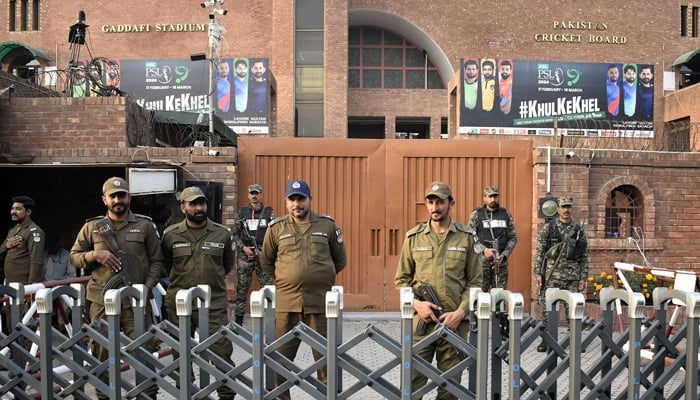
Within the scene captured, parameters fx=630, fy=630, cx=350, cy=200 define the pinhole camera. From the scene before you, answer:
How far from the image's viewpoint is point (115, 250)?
5203 millimetres

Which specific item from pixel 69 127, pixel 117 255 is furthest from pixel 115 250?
pixel 69 127

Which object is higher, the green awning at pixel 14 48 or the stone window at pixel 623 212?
the green awning at pixel 14 48

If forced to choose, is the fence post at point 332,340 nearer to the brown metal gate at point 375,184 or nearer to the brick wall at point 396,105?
the brown metal gate at point 375,184

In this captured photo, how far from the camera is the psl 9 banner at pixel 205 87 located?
917 inches

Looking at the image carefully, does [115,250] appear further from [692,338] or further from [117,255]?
[692,338]

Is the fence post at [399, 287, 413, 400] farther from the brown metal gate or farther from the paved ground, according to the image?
the brown metal gate

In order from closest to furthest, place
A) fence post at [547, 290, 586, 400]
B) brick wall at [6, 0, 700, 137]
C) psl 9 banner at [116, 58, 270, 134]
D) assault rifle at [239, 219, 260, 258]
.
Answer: fence post at [547, 290, 586, 400] → assault rifle at [239, 219, 260, 258] → psl 9 banner at [116, 58, 270, 134] → brick wall at [6, 0, 700, 137]

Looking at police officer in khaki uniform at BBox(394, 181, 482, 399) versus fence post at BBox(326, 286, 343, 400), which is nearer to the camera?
fence post at BBox(326, 286, 343, 400)

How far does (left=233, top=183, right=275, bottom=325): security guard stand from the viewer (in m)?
8.20

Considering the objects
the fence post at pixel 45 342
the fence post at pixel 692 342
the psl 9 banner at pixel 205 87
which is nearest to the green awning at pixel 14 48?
the psl 9 banner at pixel 205 87

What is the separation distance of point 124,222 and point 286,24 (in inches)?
870

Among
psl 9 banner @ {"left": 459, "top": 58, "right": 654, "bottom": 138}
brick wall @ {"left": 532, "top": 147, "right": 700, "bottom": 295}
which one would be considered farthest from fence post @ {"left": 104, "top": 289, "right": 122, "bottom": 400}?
psl 9 banner @ {"left": 459, "top": 58, "right": 654, "bottom": 138}

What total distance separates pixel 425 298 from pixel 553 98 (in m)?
19.7

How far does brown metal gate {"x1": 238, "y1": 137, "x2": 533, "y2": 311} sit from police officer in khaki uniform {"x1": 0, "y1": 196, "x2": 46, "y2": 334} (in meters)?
3.06
